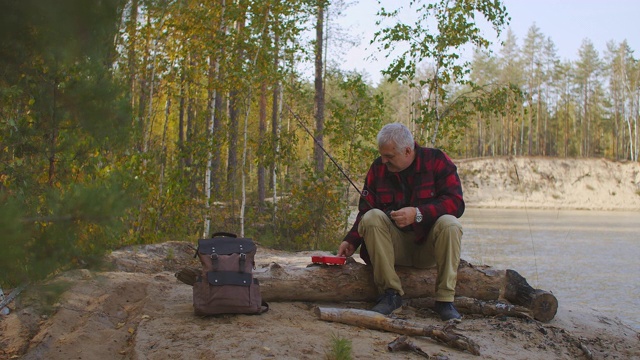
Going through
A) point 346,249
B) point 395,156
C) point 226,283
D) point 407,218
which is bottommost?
point 226,283

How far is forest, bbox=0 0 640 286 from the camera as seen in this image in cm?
243

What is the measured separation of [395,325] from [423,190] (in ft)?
3.68

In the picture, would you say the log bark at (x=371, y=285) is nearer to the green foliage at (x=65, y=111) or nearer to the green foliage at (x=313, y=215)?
the green foliage at (x=65, y=111)

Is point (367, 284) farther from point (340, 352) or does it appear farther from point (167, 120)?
point (167, 120)

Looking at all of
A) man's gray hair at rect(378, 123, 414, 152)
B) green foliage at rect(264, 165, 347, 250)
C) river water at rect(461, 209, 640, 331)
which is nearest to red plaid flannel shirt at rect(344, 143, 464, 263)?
man's gray hair at rect(378, 123, 414, 152)

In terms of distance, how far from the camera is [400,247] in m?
4.86

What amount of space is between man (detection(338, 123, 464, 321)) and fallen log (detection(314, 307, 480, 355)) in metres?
0.24

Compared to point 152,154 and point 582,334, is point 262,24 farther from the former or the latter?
point 582,334

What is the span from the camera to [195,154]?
9523 mm

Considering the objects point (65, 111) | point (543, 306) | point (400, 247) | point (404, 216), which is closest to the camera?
point (65, 111)

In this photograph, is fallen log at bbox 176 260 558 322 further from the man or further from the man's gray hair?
the man's gray hair

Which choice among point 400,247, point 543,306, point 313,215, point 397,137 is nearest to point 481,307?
point 543,306

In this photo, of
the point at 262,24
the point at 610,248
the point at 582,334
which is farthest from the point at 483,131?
the point at 582,334

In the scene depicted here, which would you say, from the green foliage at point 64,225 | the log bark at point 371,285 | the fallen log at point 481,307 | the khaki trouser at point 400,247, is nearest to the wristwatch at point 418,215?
the khaki trouser at point 400,247
